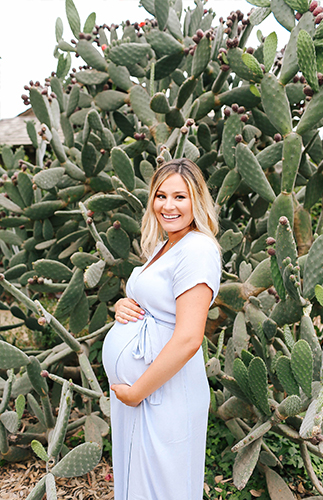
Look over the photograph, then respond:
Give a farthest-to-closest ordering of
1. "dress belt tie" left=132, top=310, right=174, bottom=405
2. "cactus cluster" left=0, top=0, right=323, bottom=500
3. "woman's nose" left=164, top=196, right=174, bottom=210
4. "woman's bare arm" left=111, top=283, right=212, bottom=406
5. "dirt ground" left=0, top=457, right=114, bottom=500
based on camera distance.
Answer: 1. "dirt ground" left=0, top=457, right=114, bottom=500
2. "cactus cluster" left=0, top=0, right=323, bottom=500
3. "woman's nose" left=164, top=196, right=174, bottom=210
4. "dress belt tie" left=132, top=310, right=174, bottom=405
5. "woman's bare arm" left=111, top=283, right=212, bottom=406

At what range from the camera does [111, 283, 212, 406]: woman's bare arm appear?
121cm

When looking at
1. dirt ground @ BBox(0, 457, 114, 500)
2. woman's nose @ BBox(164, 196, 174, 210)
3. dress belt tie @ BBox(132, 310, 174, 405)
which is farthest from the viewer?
dirt ground @ BBox(0, 457, 114, 500)

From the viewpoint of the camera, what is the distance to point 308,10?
230 cm

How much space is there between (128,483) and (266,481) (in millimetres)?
1451

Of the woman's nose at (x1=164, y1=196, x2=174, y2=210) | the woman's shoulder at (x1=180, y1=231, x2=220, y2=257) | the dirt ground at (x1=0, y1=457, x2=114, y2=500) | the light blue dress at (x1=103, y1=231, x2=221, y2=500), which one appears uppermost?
the woman's nose at (x1=164, y1=196, x2=174, y2=210)

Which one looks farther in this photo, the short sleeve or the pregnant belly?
the pregnant belly

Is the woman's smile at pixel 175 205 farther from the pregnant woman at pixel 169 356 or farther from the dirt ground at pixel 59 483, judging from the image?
the dirt ground at pixel 59 483

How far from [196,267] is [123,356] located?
1.46ft

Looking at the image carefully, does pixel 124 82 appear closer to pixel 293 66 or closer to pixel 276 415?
pixel 293 66

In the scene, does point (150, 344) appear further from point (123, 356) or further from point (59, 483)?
point (59, 483)

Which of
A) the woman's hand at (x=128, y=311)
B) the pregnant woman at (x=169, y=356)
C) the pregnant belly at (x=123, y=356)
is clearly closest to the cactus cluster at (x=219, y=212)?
the pregnant woman at (x=169, y=356)

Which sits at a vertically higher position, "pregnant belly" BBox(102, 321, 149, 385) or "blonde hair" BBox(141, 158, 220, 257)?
"blonde hair" BBox(141, 158, 220, 257)

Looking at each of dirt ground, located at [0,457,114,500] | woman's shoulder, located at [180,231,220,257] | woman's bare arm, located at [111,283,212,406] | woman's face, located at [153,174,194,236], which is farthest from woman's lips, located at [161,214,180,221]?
dirt ground, located at [0,457,114,500]

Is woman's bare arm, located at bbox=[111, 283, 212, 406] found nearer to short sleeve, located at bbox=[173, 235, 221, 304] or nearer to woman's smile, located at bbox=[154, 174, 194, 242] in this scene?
short sleeve, located at bbox=[173, 235, 221, 304]
